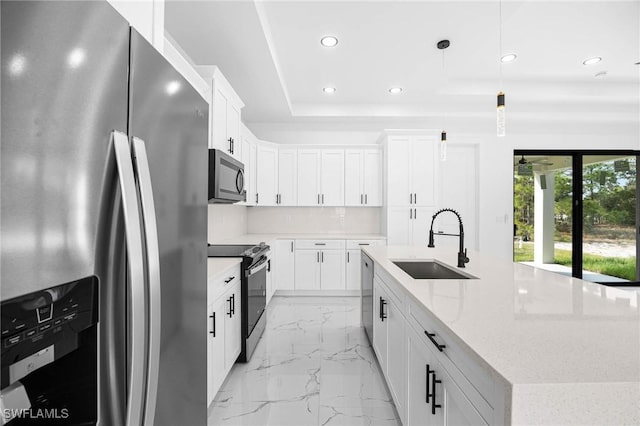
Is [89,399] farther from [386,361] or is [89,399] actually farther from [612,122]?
[612,122]

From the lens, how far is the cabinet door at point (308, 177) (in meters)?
5.03

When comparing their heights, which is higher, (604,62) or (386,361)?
(604,62)

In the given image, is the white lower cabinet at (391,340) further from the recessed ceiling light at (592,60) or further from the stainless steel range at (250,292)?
the recessed ceiling light at (592,60)

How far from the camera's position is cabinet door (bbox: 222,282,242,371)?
6.95 ft

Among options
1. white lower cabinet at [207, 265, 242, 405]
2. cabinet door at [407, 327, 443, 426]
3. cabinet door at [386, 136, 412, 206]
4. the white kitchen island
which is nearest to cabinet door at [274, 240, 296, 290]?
cabinet door at [386, 136, 412, 206]

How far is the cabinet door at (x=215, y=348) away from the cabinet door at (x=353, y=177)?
10.8ft

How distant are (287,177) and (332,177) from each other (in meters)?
0.73

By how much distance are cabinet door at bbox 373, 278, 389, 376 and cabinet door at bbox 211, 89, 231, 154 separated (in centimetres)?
176

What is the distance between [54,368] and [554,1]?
3.74 metres

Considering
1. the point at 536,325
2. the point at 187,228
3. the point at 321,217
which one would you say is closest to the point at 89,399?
the point at 187,228

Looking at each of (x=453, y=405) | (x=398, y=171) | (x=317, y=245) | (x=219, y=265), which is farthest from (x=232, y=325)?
(x=398, y=171)

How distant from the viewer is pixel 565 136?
5.18 metres

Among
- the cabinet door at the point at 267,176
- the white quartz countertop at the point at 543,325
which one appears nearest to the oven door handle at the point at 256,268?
the white quartz countertop at the point at 543,325

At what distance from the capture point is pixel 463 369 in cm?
94
